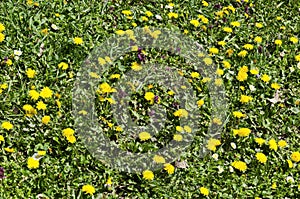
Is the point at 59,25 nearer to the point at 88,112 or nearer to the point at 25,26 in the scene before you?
the point at 25,26

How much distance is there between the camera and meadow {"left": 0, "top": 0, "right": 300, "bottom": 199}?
310 centimetres

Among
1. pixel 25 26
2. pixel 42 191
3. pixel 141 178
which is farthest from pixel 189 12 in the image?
pixel 42 191

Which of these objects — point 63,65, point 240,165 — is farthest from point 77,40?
point 240,165

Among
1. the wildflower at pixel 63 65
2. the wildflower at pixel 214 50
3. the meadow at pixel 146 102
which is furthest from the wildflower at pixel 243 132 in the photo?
the wildflower at pixel 63 65

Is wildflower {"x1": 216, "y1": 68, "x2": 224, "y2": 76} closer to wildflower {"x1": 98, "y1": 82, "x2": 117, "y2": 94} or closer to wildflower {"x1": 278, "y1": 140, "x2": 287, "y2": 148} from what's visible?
wildflower {"x1": 278, "y1": 140, "x2": 287, "y2": 148}

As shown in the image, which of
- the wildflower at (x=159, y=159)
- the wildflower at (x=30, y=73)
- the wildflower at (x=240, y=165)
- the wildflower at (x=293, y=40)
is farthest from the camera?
the wildflower at (x=293, y=40)

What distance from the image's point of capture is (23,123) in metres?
3.23

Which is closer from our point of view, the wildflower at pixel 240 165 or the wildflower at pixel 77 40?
the wildflower at pixel 240 165

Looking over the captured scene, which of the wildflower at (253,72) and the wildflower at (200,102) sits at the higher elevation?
the wildflower at (253,72)

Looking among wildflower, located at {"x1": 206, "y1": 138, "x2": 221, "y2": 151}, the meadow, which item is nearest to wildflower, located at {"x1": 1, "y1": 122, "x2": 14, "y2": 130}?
the meadow

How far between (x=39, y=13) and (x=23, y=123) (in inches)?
47.0

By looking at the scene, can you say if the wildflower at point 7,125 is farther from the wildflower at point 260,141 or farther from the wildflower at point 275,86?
the wildflower at point 275,86

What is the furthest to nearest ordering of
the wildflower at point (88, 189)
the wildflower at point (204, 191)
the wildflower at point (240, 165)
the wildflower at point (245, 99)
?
1. the wildflower at point (245, 99)
2. the wildflower at point (240, 165)
3. the wildflower at point (204, 191)
4. the wildflower at point (88, 189)

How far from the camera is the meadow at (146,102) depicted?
310 cm
